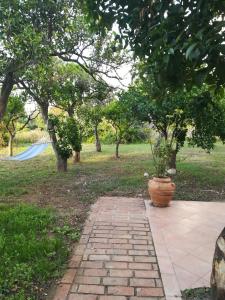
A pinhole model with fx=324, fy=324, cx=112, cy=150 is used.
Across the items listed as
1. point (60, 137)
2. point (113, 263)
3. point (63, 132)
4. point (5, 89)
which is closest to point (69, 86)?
point (63, 132)

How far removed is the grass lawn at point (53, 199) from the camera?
359 centimetres

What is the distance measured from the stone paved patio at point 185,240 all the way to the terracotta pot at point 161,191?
0.47 feet

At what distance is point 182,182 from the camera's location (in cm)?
859

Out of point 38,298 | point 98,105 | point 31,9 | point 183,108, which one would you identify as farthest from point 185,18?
point 98,105

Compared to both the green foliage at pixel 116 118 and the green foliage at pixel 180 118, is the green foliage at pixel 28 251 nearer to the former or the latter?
the green foliage at pixel 180 118

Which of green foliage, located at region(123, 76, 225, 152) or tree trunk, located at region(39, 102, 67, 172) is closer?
green foliage, located at region(123, 76, 225, 152)

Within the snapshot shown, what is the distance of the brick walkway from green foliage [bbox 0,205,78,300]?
24 centimetres

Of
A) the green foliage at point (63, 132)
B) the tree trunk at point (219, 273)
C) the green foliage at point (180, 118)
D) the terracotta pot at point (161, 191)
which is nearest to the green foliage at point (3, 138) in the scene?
the green foliage at point (63, 132)

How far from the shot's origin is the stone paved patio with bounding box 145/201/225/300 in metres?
3.42

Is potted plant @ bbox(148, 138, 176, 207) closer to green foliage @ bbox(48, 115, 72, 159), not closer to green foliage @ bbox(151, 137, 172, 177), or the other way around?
green foliage @ bbox(151, 137, 172, 177)

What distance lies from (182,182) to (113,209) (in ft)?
10.3

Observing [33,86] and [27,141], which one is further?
[27,141]

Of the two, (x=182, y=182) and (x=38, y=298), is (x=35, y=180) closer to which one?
(x=182, y=182)

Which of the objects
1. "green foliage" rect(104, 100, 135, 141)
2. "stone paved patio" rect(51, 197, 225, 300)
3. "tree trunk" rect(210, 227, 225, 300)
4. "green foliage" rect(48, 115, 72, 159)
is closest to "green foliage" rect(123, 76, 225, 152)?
"stone paved patio" rect(51, 197, 225, 300)
